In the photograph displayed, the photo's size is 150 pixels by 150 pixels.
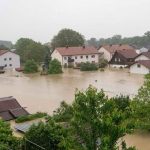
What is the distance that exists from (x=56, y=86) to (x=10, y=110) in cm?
1170

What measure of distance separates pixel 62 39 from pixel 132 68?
21.4m

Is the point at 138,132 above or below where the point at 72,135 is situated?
below

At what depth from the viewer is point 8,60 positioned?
163ft

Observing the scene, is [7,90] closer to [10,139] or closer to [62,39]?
[10,139]

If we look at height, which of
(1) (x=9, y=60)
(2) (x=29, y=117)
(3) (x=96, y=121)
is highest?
(1) (x=9, y=60)

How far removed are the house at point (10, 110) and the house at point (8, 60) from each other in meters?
28.5

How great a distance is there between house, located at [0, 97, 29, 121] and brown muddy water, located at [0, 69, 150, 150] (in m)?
1.43

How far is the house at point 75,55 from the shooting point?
4955cm

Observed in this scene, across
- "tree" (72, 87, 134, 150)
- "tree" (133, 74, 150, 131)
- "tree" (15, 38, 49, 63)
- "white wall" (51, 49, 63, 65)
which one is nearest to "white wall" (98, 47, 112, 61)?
"white wall" (51, 49, 63, 65)

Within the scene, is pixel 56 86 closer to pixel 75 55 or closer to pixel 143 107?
pixel 143 107

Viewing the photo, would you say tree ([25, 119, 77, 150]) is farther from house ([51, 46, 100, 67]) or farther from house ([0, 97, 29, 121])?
house ([51, 46, 100, 67])

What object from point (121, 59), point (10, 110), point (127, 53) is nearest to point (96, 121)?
point (10, 110)

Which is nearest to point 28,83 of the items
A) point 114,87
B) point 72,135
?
point 114,87

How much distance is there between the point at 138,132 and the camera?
55.8 feet
